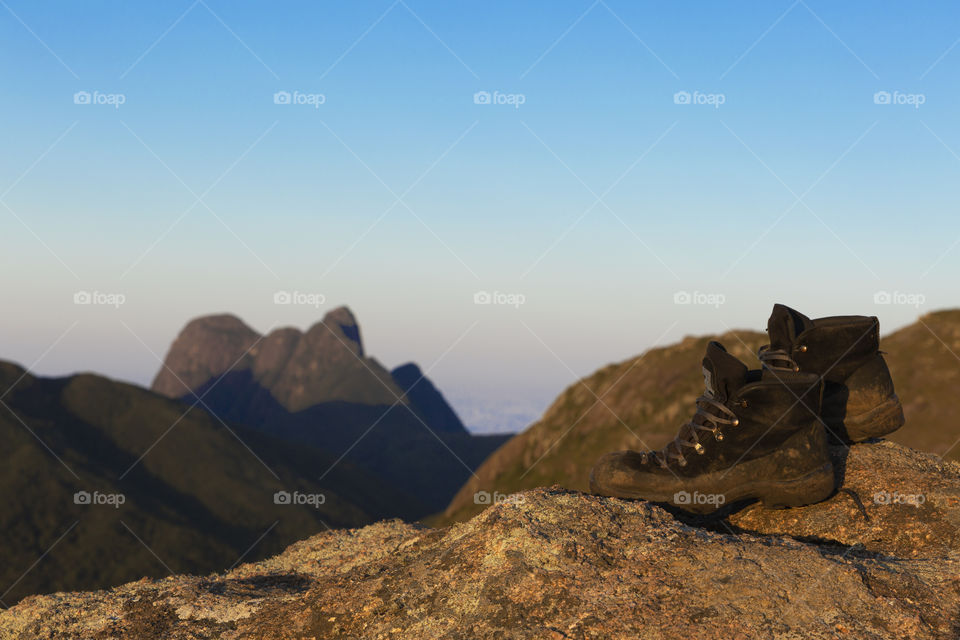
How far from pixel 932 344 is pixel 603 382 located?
49.0ft

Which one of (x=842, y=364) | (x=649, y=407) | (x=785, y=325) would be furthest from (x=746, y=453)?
(x=649, y=407)

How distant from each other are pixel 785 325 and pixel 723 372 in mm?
866

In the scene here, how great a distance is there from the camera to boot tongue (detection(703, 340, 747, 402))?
5371 mm

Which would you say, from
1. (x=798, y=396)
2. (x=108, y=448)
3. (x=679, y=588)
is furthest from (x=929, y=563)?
(x=108, y=448)

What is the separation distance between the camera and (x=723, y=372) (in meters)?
5.42

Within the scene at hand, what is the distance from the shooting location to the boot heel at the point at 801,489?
17.7ft

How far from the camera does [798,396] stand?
5.35 metres

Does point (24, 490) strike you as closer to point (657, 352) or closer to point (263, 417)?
point (657, 352)

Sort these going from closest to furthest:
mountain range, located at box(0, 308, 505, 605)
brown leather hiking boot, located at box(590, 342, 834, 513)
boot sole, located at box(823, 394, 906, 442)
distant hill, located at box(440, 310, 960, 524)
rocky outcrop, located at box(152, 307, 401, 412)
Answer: brown leather hiking boot, located at box(590, 342, 834, 513) < boot sole, located at box(823, 394, 906, 442) < distant hill, located at box(440, 310, 960, 524) < mountain range, located at box(0, 308, 505, 605) < rocky outcrop, located at box(152, 307, 401, 412)

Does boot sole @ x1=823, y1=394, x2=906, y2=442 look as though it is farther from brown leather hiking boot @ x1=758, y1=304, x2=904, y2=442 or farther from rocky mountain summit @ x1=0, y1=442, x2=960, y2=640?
rocky mountain summit @ x1=0, y1=442, x2=960, y2=640

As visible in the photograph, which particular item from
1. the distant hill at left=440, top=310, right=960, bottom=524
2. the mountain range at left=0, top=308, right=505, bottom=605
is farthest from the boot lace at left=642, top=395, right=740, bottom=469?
the mountain range at left=0, top=308, right=505, bottom=605

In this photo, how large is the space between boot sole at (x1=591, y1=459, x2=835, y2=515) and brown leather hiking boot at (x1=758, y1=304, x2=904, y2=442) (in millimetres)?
790

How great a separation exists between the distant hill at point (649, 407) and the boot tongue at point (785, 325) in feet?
75.4

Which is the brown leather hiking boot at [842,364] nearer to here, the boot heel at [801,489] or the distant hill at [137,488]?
the boot heel at [801,489]
